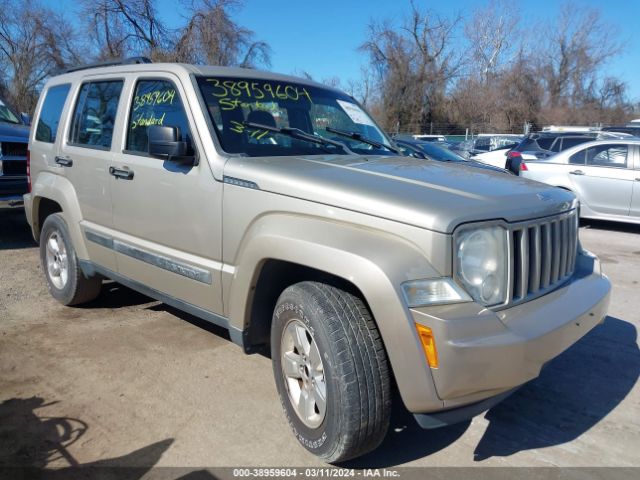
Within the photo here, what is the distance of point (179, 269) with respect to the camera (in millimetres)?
3570

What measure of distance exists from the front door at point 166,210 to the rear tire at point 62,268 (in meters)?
0.84

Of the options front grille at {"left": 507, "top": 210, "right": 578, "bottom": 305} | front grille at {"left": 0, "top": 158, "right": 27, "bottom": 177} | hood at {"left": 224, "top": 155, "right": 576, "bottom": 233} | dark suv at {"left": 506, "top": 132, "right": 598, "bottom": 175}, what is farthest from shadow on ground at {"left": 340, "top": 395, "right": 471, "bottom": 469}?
dark suv at {"left": 506, "top": 132, "right": 598, "bottom": 175}

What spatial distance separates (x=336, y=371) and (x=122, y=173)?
A: 230cm

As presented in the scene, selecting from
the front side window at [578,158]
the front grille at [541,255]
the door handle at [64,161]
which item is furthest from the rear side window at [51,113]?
the front side window at [578,158]

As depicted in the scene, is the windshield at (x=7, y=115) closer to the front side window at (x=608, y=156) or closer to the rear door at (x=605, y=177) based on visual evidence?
the rear door at (x=605, y=177)

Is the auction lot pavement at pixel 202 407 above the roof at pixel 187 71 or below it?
below

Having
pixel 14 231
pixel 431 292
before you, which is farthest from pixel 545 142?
pixel 431 292

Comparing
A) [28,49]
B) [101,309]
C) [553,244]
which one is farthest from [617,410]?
[28,49]

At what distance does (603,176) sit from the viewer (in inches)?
382

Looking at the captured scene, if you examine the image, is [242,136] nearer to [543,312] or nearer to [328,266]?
[328,266]

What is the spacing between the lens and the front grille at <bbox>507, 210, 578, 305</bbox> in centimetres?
259

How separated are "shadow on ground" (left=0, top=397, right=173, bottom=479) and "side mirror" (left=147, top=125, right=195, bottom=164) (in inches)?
63.0

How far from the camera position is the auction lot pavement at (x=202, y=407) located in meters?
2.90

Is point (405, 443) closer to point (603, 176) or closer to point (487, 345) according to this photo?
point (487, 345)
